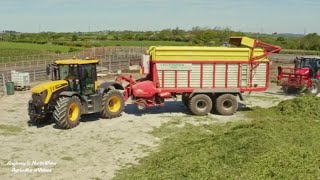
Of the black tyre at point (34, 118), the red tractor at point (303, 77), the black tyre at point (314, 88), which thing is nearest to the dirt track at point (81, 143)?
the black tyre at point (34, 118)

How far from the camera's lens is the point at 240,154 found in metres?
9.87

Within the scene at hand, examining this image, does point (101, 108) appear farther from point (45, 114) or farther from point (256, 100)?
point (256, 100)

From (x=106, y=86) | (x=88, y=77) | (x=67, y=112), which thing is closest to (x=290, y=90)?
(x=106, y=86)

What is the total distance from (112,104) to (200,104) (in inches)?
150

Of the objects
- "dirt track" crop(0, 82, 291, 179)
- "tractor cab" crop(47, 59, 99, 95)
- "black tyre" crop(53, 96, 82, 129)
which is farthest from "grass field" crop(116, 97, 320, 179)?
"tractor cab" crop(47, 59, 99, 95)

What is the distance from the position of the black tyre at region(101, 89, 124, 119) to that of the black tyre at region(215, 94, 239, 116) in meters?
4.21

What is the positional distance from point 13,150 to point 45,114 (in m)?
2.86

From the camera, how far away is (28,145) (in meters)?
12.6

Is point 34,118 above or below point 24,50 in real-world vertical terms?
below

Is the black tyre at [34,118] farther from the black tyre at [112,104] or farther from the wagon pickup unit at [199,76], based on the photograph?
the wagon pickup unit at [199,76]

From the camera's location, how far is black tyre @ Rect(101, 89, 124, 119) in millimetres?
16031

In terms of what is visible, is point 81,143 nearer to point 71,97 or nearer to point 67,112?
point 67,112

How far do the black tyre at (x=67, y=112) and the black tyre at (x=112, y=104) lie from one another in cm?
125

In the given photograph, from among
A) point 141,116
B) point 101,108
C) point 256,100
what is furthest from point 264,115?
point 101,108
